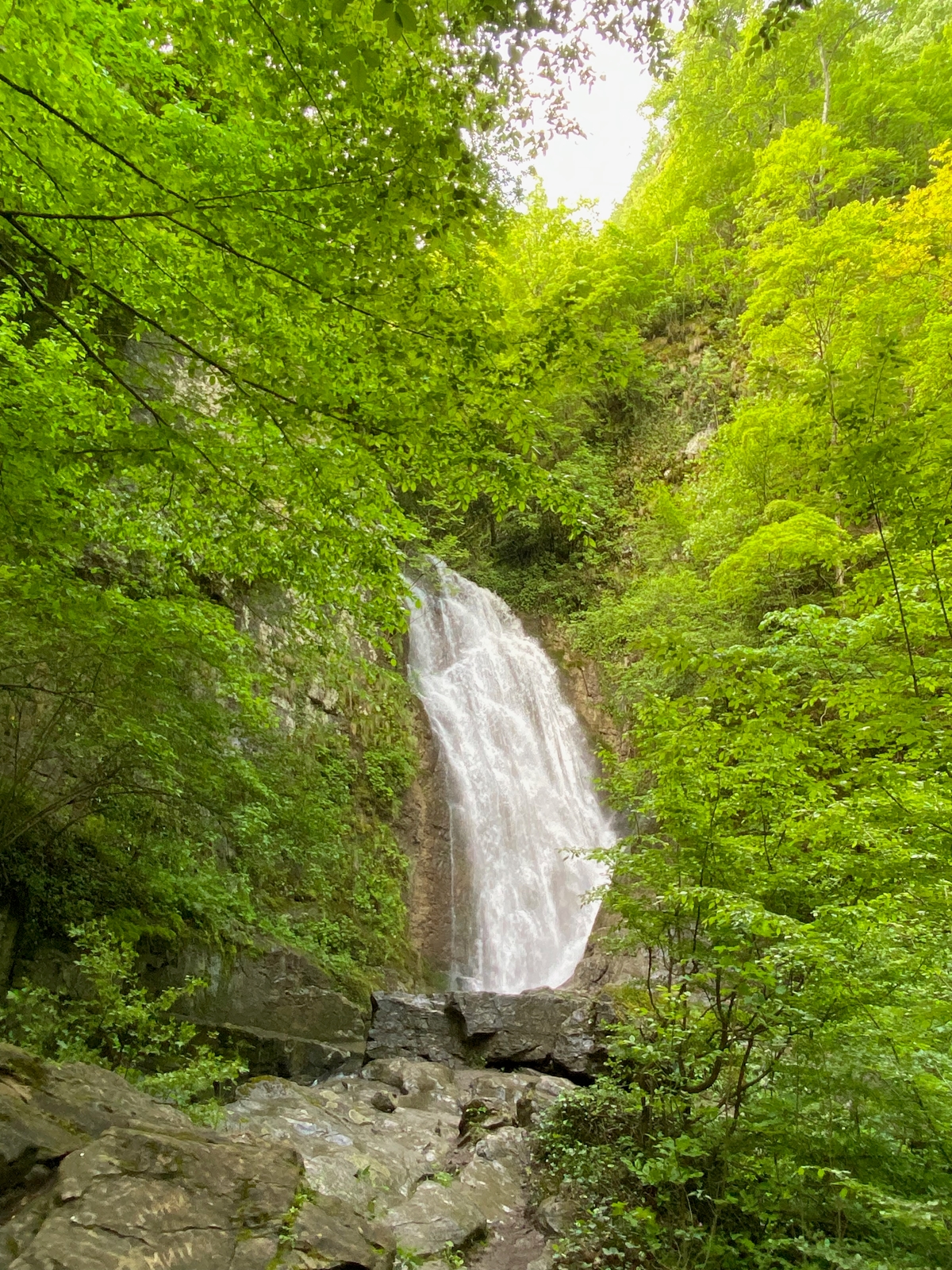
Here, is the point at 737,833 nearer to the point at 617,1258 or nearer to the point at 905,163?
the point at 617,1258

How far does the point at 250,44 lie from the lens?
334cm

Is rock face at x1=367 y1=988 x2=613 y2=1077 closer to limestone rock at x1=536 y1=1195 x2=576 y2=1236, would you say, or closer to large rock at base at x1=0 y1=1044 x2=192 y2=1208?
limestone rock at x1=536 y1=1195 x2=576 y2=1236

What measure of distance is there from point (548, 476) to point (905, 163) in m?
19.7

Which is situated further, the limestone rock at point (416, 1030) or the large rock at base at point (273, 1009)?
the limestone rock at point (416, 1030)

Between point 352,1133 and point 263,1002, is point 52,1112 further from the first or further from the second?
point 263,1002

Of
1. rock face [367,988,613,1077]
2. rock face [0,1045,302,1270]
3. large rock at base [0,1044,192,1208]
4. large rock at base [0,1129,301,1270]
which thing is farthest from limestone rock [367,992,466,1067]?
large rock at base [0,1129,301,1270]

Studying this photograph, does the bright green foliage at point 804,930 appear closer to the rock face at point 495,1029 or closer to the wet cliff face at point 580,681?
the rock face at point 495,1029

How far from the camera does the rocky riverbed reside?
7.80 ft

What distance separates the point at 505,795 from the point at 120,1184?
1256 cm

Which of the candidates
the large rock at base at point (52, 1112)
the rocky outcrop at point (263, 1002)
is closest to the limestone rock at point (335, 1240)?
the large rock at base at point (52, 1112)

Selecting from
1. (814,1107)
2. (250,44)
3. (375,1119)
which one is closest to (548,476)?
(250,44)

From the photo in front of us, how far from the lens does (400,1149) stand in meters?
5.47

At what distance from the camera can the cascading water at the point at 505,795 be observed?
13.0 meters

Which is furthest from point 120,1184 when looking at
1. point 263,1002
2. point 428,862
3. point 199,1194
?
point 428,862
